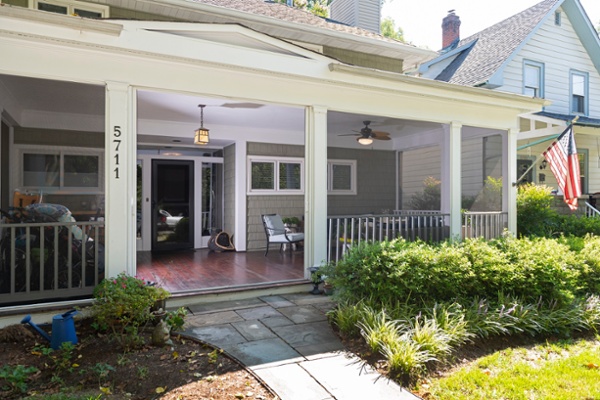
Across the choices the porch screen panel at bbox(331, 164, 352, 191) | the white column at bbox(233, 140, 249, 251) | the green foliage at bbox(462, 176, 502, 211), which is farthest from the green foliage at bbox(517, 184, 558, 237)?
the white column at bbox(233, 140, 249, 251)

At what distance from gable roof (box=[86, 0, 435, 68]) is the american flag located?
10.7 ft

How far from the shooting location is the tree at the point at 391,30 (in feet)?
90.4

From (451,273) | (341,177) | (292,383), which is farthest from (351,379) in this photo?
(341,177)

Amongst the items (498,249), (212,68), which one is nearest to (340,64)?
(212,68)

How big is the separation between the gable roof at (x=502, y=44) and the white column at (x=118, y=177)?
9.27m

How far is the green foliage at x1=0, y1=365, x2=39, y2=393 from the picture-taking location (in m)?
2.87

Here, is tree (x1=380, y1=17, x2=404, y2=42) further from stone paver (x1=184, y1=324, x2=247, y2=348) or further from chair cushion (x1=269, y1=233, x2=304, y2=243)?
stone paver (x1=184, y1=324, x2=247, y2=348)

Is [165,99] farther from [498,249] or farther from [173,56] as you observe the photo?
[498,249]

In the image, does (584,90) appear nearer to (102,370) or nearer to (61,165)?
(61,165)

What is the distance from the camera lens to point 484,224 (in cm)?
735

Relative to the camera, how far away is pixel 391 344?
3.45 m

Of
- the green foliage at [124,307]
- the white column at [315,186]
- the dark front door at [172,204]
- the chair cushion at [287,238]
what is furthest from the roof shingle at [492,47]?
the green foliage at [124,307]

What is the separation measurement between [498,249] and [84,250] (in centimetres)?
474

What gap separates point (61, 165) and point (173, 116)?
8.86 ft
